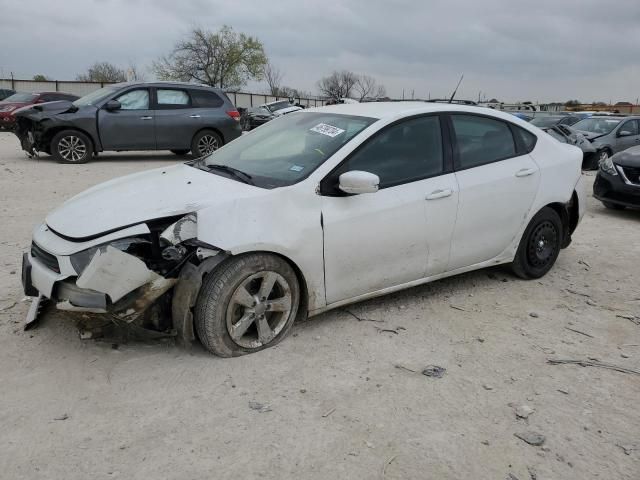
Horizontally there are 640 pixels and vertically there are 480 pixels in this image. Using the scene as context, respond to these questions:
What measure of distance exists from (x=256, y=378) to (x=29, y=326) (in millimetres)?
1613

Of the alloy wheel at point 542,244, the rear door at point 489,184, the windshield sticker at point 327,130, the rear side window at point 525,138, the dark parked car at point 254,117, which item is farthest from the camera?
the dark parked car at point 254,117

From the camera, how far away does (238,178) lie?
3619mm

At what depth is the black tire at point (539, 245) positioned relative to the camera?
4574 mm

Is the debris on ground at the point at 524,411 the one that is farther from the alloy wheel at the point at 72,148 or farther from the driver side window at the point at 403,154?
the alloy wheel at the point at 72,148

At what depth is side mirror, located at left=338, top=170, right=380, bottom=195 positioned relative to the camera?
3.32 meters

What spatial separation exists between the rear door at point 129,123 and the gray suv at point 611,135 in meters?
10.7

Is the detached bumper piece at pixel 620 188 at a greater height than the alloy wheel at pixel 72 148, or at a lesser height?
lesser

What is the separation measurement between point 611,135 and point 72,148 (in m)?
12.9

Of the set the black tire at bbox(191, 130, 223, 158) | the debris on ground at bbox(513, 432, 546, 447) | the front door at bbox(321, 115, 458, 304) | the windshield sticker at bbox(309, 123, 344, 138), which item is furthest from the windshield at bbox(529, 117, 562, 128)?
the debris on ground at bbox(513, 432, 546, 447)

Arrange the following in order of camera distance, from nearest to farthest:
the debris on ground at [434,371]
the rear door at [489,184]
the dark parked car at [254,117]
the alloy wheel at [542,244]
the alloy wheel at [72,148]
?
1. the debris on ground at [434,371]
2. the rear door at [489,184]
3. the alloy wheel at [542,244]
4. the alloy wheel at [72,148]
5. the dark parked car at [254,117]

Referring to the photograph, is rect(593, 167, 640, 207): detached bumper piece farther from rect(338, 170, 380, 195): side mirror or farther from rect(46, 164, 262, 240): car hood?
rect(46, 164, 262, 240): car hood

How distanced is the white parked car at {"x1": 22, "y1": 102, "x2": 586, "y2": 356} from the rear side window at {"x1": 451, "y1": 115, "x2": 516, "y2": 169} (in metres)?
0.01

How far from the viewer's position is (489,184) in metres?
4.11

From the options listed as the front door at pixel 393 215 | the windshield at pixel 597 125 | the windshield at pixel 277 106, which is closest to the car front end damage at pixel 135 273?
the front door at pixel 393 215
